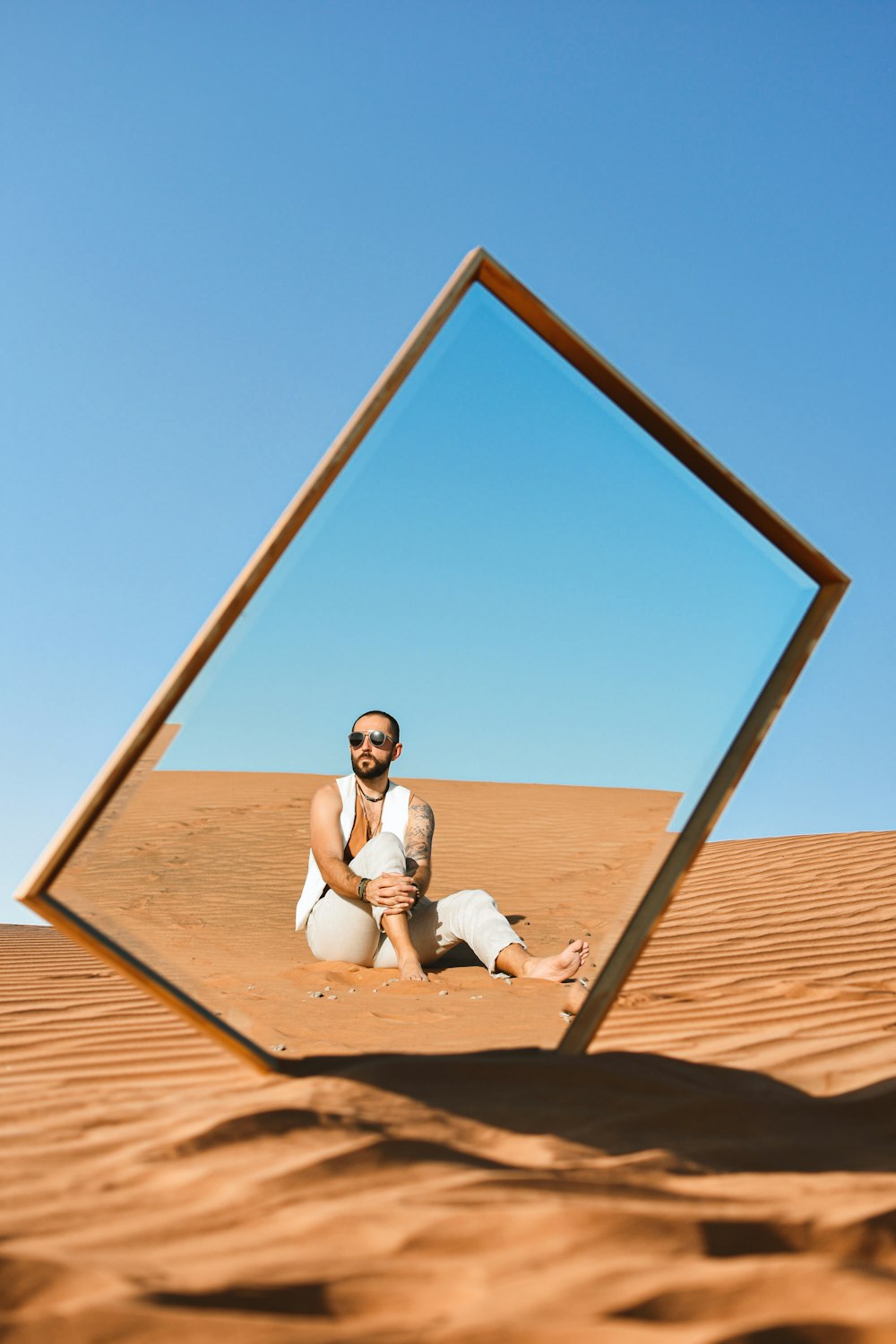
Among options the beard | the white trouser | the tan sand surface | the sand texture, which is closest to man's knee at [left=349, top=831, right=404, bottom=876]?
the white trouser

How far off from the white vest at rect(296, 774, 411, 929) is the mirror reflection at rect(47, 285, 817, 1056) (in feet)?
1.24

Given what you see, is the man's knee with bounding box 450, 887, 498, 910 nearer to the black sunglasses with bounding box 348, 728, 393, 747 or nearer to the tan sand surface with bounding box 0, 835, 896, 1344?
the tan sand surface with bounding box 0, 835, 896, 1344

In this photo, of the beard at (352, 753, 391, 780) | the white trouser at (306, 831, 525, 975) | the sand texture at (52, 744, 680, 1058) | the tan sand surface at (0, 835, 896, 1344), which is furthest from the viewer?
the white trouser at (306, 831, 525, 975)

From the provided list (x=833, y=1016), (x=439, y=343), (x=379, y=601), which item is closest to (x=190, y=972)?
(x=379, y=601)

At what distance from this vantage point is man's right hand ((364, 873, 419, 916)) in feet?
13.1

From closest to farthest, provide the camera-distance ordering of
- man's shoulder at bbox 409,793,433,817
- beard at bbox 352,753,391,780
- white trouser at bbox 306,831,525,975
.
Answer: beard at bbox 352,753,391,780 → man's shoulder at bbox 409,793,433,817 → white trouser at bbox 306,831,525,975

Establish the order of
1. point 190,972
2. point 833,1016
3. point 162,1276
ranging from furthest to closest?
point 833,1016, point 190,972, point 162,1276

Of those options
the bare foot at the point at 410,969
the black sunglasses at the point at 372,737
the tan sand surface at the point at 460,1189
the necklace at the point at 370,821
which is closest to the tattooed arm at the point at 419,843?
the necklace at the point at 370,821

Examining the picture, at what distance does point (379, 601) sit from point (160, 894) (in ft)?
3.27

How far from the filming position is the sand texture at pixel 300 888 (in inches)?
106

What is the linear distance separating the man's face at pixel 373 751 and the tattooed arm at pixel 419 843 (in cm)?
36

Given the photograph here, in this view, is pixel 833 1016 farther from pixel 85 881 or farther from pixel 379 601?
pixel 85 881

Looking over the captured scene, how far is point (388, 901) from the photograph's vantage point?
160 inches

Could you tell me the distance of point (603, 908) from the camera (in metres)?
3.35
